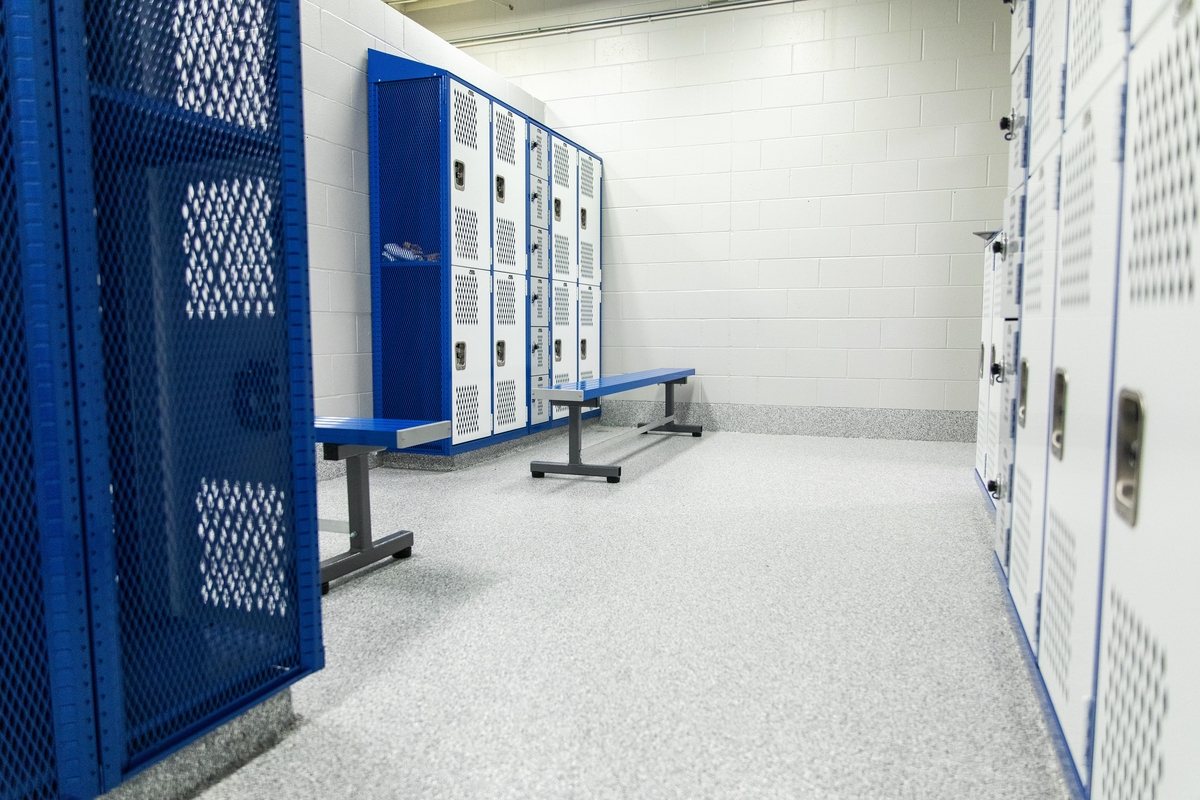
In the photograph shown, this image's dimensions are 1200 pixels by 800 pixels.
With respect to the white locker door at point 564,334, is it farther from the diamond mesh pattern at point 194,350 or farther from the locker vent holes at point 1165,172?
the locker vent holes at point 1165,172

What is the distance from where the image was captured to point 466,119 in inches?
169

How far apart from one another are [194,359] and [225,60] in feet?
1.78

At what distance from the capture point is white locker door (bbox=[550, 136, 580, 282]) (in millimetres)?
5449

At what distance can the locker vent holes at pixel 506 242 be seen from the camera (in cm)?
469

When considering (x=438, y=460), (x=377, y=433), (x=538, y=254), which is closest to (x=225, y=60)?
(x=377, y=433)

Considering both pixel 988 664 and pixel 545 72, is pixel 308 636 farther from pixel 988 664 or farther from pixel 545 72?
pixel 545 72

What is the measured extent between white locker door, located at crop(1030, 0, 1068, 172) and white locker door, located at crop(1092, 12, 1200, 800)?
2.09 ft

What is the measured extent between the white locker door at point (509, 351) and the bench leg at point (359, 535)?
2068 millimetres

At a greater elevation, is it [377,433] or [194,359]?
[194,359]

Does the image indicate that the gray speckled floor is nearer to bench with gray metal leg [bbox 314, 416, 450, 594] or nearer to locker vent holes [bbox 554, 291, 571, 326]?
bench with gray metal leg [bbox 314, 416, 450, 594]

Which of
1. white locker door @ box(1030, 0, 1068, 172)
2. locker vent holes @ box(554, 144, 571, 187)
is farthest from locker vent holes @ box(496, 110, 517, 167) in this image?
white locker door @ box(1030, 0, 1068, 172)

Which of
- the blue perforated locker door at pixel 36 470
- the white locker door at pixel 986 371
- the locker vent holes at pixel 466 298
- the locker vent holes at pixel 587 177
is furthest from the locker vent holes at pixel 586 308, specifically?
the blue perforated locker door at pixel 36 470

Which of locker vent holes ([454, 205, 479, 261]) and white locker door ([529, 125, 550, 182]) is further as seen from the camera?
white locker door ([529, 125, 550, 182])

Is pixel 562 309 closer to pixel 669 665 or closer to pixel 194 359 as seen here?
pixel 669 665
